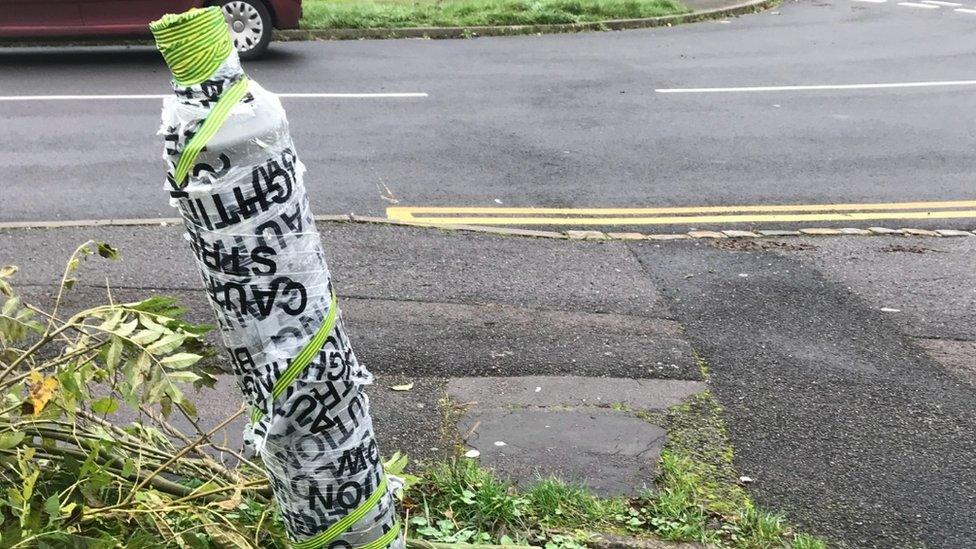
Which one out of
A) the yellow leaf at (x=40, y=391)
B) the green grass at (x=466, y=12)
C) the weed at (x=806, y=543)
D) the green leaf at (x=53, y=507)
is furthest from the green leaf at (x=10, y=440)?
the green grass at (x=466, y=12)

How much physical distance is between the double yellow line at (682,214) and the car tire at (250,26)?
630 centimetres

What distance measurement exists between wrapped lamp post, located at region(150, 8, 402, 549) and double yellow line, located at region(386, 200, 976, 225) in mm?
4746

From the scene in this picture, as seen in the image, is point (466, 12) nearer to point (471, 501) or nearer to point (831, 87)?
point (831, 87)

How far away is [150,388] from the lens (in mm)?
2338

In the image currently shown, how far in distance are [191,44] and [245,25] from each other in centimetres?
1132

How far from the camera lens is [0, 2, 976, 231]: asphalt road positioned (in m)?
7.66

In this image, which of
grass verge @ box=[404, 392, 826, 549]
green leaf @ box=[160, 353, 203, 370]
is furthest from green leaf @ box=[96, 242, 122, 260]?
grass verge @ box=[404, 392, 826, 549]

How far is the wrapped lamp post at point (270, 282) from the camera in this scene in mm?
1816

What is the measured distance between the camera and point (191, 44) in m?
1.79

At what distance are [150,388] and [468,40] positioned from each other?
13.0 meters

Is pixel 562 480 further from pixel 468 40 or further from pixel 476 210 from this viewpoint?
pixel 468 40

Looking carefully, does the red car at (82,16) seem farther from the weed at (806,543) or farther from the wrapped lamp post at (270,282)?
the wrapped lamp post at (270,282)

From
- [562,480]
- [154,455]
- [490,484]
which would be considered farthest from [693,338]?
[154,455]

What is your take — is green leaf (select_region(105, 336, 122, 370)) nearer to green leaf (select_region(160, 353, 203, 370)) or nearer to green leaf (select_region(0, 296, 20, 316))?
green leaf (select_region(160, 353, 203, 370))
